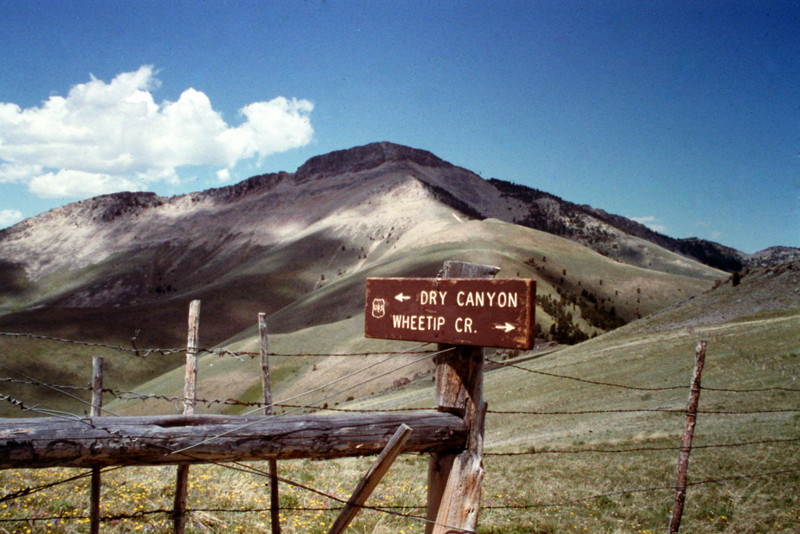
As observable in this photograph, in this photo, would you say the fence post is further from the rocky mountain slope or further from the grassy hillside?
the rocky mountain slope

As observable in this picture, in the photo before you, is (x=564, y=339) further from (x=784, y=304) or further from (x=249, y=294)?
(x=249, y=294)

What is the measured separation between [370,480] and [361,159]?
503 feet

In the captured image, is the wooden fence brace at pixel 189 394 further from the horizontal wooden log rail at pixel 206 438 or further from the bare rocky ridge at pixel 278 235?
the bare rocky ridge at pixel 278 235

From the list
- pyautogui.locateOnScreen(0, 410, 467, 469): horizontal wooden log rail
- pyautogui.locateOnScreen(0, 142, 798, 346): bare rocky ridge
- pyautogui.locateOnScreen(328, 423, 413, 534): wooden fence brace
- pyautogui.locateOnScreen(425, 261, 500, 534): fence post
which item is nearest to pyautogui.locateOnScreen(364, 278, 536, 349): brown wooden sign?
pyautogui.locateOnScreen(425, 261, 500, 534): fence post

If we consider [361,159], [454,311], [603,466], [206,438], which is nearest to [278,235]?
[361,159]

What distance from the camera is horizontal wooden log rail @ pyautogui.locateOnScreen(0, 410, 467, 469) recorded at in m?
3.29

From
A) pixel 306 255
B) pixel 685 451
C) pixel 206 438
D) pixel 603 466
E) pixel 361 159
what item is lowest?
pixel 603 466

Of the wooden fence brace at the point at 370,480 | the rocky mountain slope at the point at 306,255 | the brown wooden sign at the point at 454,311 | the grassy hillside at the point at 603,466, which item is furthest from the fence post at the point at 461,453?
the rocky mountain slope at the point at 306,255

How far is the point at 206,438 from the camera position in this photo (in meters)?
3.61

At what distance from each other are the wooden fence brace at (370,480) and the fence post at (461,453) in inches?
24.0

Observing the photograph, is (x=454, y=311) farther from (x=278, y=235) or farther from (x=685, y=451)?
(x=278, y=235)

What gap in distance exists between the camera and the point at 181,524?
16.1 ft

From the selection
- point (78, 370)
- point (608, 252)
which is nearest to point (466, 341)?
point (78, 370)

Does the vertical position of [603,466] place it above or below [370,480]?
below
